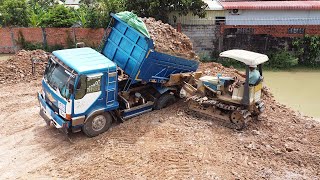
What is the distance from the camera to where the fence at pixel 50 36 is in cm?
1914

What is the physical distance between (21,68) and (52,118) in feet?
20.1

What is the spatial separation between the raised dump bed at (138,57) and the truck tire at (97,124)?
1.27 m

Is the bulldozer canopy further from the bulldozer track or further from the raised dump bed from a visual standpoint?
the raised dump bed

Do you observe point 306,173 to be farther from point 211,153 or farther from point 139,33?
point 139,33

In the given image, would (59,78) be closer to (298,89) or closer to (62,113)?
(62,113)

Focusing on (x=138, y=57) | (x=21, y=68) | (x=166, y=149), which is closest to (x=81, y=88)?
(x=138, y=57)

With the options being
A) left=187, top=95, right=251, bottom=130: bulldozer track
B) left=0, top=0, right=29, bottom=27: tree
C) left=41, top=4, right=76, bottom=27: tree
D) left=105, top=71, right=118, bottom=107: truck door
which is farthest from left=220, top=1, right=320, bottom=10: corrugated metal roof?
left=105, top=71, right=118, bottom=107: truck door

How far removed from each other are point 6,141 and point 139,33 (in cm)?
467

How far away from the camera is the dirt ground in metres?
8.37

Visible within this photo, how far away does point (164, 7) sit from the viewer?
58.5 ft

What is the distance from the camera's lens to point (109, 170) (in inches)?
330

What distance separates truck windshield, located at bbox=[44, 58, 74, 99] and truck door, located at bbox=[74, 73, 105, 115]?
0.25 meters

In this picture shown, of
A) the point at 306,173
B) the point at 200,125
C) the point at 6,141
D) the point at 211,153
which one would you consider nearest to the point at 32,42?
the point at 6,141

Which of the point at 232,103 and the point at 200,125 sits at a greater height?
the point at 232,103
